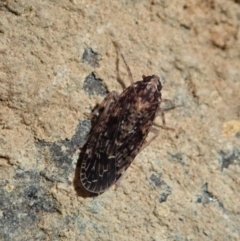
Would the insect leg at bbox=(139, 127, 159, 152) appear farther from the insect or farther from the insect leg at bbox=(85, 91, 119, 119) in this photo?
the insect leg at bbox=(85, 91, 119, 119)

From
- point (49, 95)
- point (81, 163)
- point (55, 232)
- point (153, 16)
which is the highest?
point (153, 16)

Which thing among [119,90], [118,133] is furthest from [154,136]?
[119,90]

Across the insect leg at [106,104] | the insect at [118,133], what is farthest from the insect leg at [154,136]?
the insect leg at [106,104]

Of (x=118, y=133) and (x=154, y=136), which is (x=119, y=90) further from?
(x=154, y=136)

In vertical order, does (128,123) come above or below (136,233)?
above

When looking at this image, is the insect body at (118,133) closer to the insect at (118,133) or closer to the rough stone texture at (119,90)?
the insect at (118,133)

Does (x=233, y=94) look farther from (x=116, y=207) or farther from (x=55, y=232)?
(x=55, y=232)

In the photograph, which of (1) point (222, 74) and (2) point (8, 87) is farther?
(1) point (222, 74)

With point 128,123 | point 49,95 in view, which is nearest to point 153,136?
point 128,123
